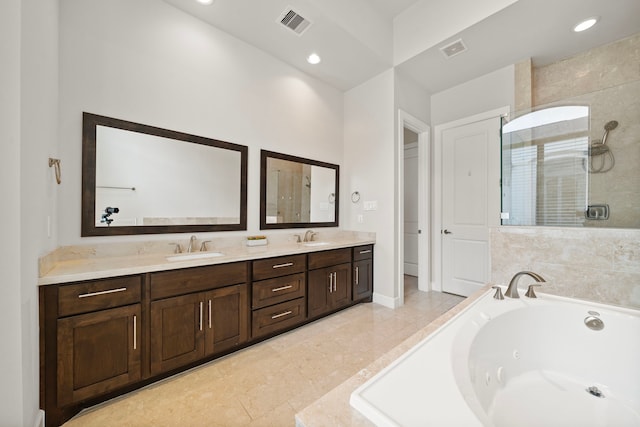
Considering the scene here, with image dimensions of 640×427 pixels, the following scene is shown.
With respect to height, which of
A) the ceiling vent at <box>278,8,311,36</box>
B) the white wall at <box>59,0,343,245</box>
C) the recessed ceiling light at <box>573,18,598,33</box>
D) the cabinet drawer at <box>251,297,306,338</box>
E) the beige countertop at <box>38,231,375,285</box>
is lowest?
the cabinet drawer at <box>251,297,306,338</box>

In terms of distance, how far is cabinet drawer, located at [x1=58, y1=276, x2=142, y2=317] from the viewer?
4.18ft

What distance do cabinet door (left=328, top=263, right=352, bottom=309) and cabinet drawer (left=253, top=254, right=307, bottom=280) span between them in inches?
17.2

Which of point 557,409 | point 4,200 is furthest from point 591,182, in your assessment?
point 4,200

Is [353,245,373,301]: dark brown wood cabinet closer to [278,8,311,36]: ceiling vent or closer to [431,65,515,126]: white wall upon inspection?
[431,65,515,126]: white wall

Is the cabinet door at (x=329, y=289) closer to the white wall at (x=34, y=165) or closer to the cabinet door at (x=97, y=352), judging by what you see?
the cabinet door at (x=97, y=352)

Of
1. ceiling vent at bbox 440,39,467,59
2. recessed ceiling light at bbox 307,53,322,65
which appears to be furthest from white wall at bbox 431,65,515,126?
recessed ceiling light at bbox 307,53,322,65

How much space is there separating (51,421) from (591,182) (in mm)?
3878

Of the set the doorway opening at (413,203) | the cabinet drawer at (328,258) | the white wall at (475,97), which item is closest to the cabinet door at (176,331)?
the cabinet drawer at (328,258)

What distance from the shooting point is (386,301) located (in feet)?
9.96

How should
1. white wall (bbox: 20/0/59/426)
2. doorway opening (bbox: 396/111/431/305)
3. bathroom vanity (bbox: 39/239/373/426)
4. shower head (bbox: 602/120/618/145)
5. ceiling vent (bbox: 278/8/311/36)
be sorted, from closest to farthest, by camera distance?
white wall (bbox: 20/0/59/426) → bathroom vanity (bbox: 39/239/373/426) → shower head (bbox: 602/120/618/145) → ceiling vent (bbox: 278/8/311/36) → doorway opening (bbox: 396/111/431/305)

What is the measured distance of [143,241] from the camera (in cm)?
192

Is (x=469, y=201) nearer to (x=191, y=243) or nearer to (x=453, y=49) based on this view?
(x=453, y=49)

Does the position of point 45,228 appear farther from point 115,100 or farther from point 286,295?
point 286,295

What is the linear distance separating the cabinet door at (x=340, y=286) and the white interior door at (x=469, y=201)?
162 centimetres
